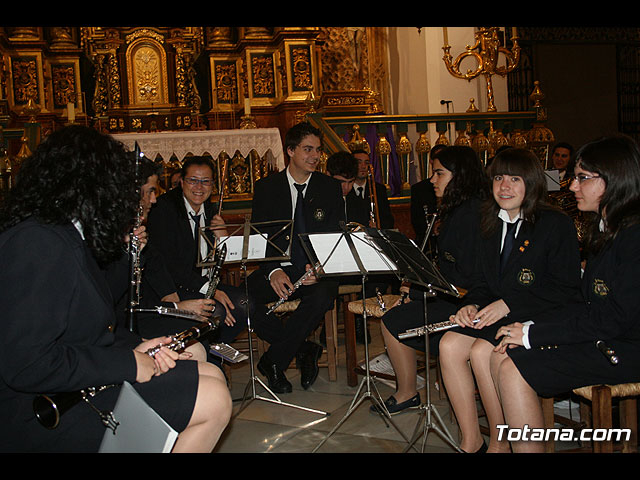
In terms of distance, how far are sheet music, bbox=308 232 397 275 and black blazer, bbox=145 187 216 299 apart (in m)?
1.30

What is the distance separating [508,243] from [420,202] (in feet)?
9.90

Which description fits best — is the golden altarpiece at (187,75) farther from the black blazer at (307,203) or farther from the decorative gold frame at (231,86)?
the black blazer at (307,203)

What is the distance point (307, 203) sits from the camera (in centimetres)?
479

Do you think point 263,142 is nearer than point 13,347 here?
No

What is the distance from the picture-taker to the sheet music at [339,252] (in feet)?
10.6

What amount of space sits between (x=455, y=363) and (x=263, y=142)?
4649 millimetres

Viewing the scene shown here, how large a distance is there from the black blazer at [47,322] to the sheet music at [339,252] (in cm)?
138

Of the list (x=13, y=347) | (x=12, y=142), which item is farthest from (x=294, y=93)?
(x=13, y=347)

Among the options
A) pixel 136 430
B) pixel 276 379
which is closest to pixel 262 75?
pixel 276 379

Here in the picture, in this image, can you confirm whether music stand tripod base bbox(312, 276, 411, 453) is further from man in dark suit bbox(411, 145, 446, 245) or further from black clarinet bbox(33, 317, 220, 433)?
man in dark suit bbox(411, 145, 446, 245)

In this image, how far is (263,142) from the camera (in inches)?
284

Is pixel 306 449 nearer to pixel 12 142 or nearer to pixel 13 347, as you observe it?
pixel 13 347

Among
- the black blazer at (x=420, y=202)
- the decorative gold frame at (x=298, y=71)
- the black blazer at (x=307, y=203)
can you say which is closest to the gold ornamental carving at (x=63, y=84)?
the decorative gold frame at (x=298, y=71)

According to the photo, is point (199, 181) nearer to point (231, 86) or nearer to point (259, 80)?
point (259, 80)
